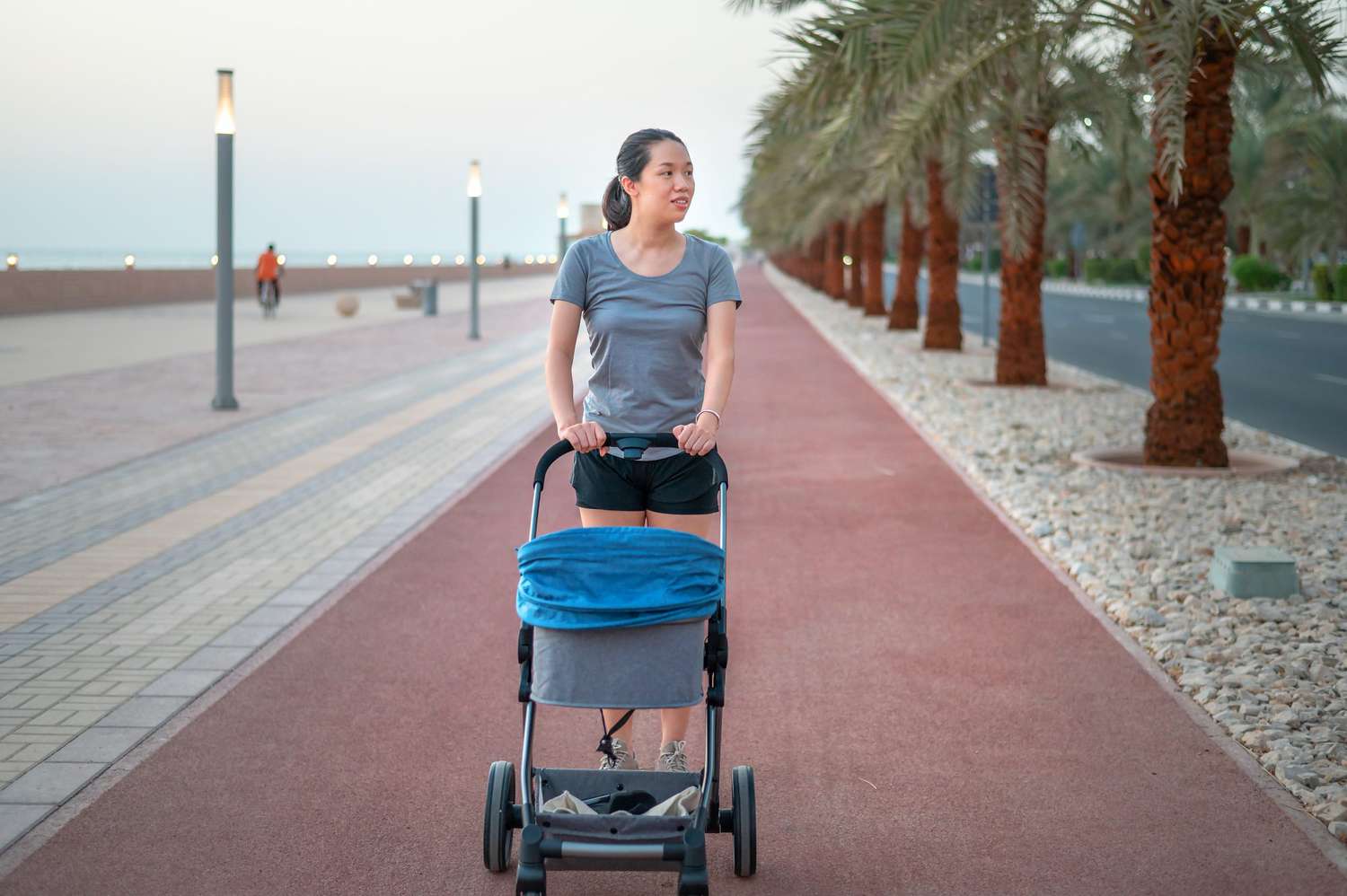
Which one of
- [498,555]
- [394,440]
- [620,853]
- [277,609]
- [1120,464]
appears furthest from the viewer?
[394,440]

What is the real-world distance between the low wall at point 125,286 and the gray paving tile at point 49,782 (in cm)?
2927

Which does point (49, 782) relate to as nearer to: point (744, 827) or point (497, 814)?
point (497, 814)

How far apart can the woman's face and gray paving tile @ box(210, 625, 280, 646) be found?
10.0 feet

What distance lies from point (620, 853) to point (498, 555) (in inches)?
186

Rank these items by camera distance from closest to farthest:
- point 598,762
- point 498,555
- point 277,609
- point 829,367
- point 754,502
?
point 598,762 < point 277,609 < point 498,555 < point 754,502 < point 829,367

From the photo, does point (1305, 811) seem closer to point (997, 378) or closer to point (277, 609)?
point (277, 609)

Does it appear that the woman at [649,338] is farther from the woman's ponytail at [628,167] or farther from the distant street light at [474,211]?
the distant street light at [474,211]

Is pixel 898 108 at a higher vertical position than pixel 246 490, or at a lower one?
higher

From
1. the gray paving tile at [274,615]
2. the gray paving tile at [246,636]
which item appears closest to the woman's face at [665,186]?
the gray paving tile at [246,636]

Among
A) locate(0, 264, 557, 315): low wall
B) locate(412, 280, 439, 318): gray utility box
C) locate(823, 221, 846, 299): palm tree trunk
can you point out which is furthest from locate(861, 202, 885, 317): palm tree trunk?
locate(0, 264, 557, 315): low wall

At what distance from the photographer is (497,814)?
12.5ft

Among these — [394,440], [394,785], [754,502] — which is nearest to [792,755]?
[394,785]

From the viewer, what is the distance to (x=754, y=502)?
9812 millimetres

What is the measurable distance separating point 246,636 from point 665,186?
3.26 m
